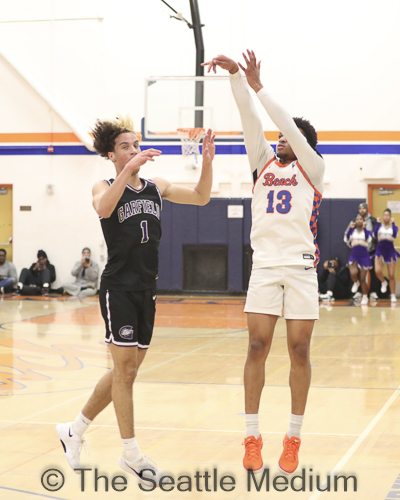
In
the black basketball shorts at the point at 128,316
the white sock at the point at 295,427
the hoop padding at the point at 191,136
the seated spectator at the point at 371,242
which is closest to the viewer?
the black basketball shorts at the point at 128,316

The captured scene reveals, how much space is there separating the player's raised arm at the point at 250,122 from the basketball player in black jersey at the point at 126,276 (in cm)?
25

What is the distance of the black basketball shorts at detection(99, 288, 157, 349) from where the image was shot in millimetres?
3711

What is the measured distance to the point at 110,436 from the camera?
15.2 ft

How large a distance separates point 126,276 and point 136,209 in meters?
0.38

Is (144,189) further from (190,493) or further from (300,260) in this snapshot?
(190,493)

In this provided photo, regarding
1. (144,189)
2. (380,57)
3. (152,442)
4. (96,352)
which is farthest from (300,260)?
(380,57)

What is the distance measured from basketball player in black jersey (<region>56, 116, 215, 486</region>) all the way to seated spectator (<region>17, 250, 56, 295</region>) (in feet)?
40.3

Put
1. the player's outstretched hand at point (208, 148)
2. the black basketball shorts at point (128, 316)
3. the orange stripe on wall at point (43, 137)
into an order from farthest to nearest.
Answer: the orange stripe on wall at point (43, 137)
the player's outstretched hand at point (208, 148)
the black basketball shorts at point (128, 316)

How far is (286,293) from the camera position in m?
3.87

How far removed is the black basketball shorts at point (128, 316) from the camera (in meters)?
3.71

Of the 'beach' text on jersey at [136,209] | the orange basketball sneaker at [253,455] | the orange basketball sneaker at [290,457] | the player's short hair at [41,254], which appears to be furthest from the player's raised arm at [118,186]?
the player's short hair at [41,254]

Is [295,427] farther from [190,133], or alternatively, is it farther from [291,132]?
[190,133]

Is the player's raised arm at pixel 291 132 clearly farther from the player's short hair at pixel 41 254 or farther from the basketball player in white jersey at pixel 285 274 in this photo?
the player's short hair at pixel 41 254

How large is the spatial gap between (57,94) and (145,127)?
12.5 ft
